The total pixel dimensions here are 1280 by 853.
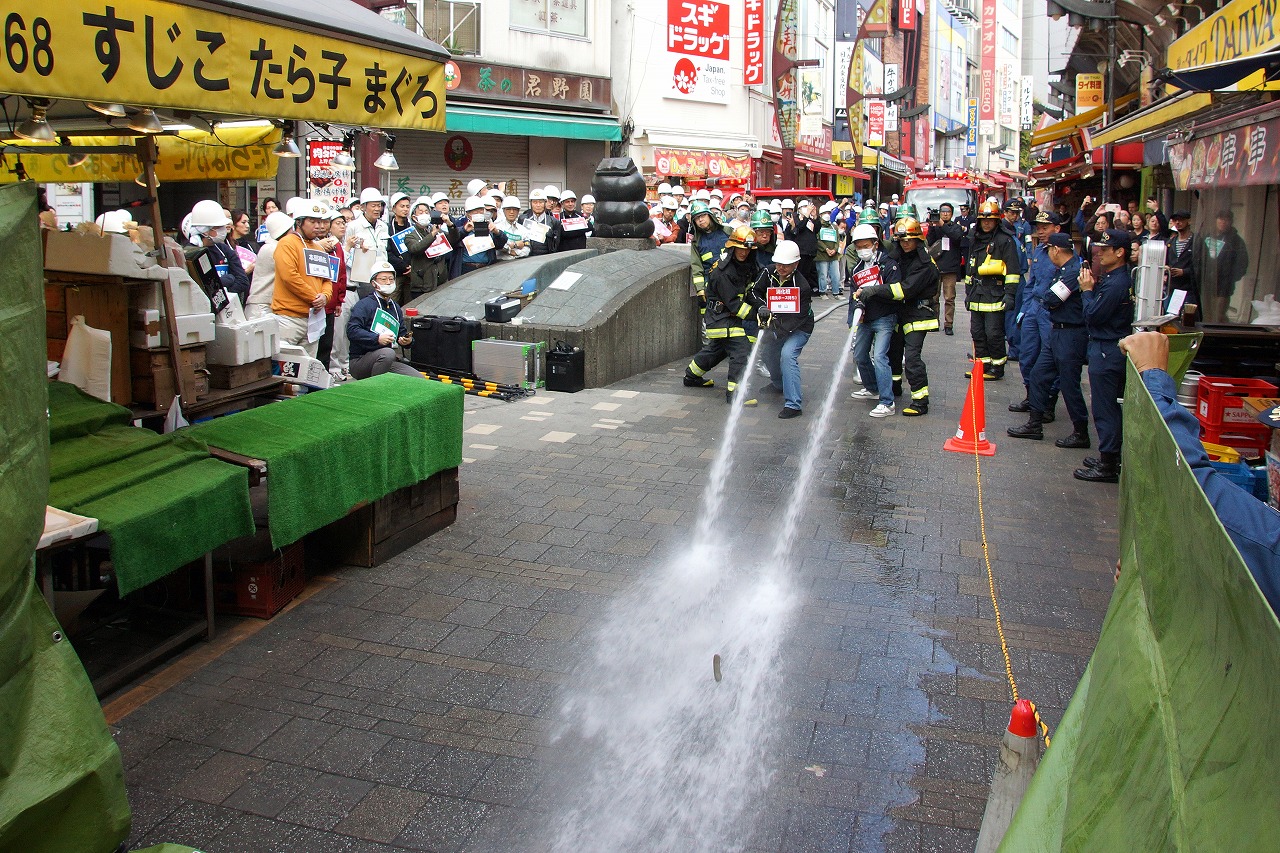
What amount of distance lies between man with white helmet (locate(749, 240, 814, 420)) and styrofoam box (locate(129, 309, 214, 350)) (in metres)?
5.91

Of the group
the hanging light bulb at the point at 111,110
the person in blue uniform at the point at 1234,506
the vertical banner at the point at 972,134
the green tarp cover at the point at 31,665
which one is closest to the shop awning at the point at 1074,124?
the hanging light bulb at the point at 111,110

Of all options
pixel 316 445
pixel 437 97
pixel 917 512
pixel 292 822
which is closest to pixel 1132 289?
pixel 917 512

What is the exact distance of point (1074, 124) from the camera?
24391 mm

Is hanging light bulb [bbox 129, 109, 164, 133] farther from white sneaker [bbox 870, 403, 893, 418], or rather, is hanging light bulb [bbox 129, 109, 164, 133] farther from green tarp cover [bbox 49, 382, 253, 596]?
white sneaker [bbox 870, 403, 893, 418]

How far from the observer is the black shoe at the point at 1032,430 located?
403 inches

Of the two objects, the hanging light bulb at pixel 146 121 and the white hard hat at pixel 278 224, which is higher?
the hanging light bulb at pixel 146 121

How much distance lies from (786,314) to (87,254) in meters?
6.91

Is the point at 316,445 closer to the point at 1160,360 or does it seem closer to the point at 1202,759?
the point at 1160,360

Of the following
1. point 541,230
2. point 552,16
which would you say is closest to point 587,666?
point 541,230

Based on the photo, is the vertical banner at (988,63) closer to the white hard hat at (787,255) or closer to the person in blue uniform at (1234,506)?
the white hard hat at (787,255)

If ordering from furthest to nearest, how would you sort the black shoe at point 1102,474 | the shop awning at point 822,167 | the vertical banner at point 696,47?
the shop awning at point 822,167, the vertical banner at point 696,47, the black shoe at point 1102,474

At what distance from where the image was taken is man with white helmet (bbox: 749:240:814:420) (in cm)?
1109

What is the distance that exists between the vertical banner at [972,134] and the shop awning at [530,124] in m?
52.5

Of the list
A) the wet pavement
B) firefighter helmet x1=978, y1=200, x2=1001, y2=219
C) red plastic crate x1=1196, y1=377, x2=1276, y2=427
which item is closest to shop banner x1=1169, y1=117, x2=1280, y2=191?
red plastic crate x1=1196, y1=377, x2=1276, y2=427
